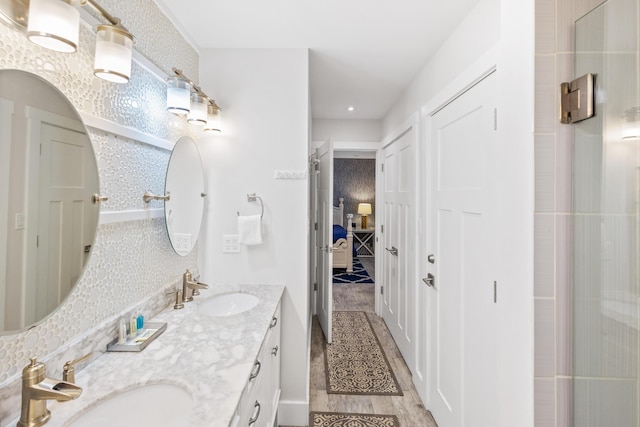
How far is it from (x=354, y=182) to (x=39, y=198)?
7.28 m

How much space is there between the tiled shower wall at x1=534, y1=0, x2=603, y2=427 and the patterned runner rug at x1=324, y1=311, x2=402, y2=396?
175cm

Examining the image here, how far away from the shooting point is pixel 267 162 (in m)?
2.04

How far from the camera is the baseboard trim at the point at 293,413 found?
1.97 metres

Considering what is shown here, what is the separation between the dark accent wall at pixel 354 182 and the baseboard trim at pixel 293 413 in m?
6.07

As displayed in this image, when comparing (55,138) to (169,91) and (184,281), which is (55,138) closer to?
(169,91)

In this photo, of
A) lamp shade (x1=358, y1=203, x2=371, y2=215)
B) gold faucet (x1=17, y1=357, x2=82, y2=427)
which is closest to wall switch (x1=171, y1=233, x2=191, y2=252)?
gold faucet (x1=17, y1=357, x2=82, y2=427)

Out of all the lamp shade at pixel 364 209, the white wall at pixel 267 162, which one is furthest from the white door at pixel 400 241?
the lamp shade at pixel 364 209

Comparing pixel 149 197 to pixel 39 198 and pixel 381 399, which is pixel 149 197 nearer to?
pixel 39 198

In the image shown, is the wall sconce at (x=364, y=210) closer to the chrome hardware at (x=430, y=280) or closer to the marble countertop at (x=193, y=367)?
the chrome hardware at (x=430, y=280)

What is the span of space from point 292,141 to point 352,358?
199 cm

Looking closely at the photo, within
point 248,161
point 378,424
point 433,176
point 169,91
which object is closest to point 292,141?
point 248,161

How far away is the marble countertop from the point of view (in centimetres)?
80

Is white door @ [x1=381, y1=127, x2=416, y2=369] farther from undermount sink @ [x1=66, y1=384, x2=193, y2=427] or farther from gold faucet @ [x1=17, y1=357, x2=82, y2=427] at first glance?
gold faucet @ [x1=17, y1=357, x2=82, y2=427]

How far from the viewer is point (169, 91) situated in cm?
152
